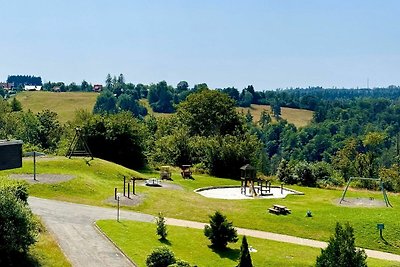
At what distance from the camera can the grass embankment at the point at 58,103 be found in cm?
16712

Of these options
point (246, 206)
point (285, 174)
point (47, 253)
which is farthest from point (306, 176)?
point (47, 253)

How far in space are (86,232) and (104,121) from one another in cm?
3047

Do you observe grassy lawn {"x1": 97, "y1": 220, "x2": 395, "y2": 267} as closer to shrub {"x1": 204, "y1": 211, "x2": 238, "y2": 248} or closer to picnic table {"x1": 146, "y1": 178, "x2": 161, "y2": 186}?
shrub {"x1": 204, "y1": 211, "x2": 238, "y2": 248}

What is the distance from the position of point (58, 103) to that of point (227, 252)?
156 m

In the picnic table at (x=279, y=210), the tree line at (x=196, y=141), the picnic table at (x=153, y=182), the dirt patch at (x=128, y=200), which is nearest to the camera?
the picnic table at (x=279, y=210)

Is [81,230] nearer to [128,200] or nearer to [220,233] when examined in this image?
[220,233]

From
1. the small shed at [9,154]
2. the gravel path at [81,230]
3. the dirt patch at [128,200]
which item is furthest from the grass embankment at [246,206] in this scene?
the small shed at [9,154]

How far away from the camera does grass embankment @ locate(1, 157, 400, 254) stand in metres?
35.9

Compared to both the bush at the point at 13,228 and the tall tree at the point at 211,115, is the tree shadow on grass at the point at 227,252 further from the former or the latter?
the tall tree at the point at 211,115

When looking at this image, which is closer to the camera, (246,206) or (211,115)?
(246,206)

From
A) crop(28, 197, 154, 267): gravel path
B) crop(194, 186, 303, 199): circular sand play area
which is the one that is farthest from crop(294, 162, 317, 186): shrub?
crop(28, 197, 154, 267): gravel path

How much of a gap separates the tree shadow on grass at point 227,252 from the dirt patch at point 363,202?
49.3ft

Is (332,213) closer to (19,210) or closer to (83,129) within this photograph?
(19,210)

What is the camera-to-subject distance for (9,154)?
29031 millimetres
